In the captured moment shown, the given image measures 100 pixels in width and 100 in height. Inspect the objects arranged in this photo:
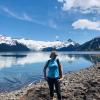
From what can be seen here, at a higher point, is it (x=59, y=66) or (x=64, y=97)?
(x=59, y=66)

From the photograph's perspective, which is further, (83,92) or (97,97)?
(83,92)

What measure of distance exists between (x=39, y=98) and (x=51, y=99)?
1.99ft

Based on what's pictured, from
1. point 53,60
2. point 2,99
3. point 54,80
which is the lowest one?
point 2,99

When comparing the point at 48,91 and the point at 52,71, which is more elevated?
the point at 52,71

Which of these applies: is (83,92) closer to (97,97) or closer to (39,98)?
(97,97)

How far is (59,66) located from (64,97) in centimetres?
243

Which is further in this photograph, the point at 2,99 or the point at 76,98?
the point at 2,99

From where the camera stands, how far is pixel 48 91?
55.4ft

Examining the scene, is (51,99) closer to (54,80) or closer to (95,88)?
(54,80)

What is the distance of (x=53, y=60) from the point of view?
620 inches

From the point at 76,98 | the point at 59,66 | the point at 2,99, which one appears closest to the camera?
the point at 59,66

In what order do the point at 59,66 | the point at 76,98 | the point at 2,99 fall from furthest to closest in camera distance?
the point at 2,99 → the point at 76,98 → the point at 59,66

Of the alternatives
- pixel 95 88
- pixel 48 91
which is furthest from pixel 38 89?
pixel 95 88

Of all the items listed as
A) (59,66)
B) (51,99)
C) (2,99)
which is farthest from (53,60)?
(2,99)
